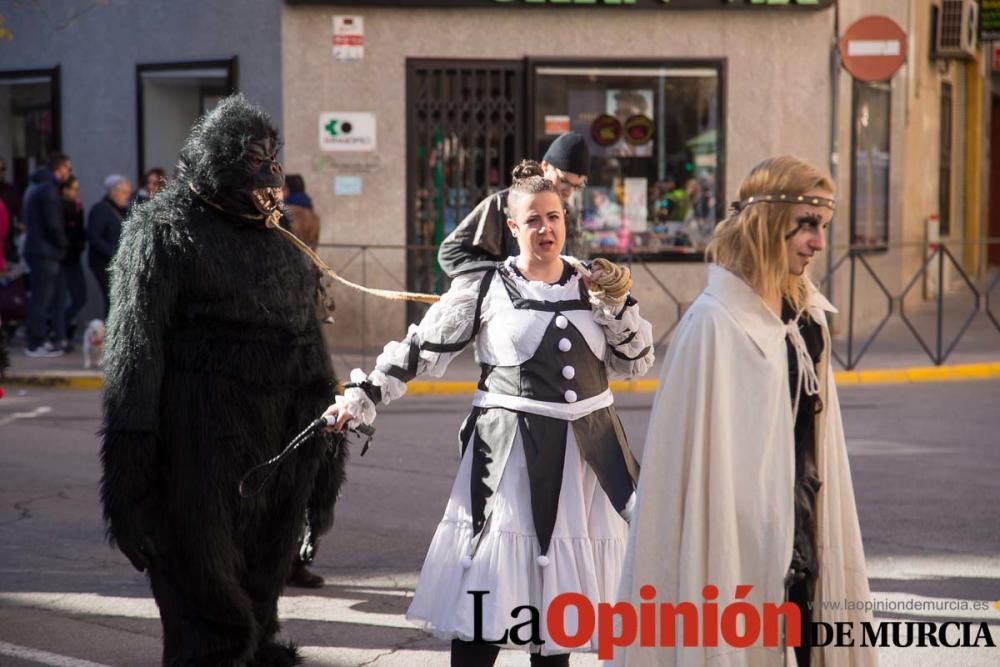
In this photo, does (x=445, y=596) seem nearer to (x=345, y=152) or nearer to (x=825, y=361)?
(x=825, y=361)

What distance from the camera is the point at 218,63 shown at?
639 inches

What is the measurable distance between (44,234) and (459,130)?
4345 millimetres

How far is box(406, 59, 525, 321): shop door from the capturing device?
52.0ft

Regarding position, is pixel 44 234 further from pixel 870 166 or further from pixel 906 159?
pixel 906 159

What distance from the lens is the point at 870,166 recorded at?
1827cm

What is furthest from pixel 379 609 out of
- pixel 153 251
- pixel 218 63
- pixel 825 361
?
pixel 218 63

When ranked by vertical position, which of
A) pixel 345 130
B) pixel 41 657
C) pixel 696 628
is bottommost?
pixel 41 657

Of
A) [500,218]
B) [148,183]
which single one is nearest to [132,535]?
[500,218]

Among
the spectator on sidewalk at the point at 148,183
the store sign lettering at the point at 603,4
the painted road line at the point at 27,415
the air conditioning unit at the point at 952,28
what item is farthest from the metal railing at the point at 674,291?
the air conditioning unit at the point at 952,28

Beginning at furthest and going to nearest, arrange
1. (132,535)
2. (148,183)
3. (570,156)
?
(148,183) < (570,156) < (132,535)

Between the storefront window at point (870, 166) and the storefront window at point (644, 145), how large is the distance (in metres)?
2.13

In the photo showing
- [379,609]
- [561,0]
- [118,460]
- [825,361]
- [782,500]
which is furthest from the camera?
[561,0]

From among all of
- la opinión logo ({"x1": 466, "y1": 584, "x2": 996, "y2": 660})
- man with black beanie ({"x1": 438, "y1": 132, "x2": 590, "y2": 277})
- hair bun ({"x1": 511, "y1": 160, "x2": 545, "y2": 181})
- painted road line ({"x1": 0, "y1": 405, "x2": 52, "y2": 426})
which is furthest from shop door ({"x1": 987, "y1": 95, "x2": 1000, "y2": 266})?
la opinión logo ({"x1": 466, "y1": 584, "x2": 996, "y2": 660})

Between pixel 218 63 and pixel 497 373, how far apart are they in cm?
1210
